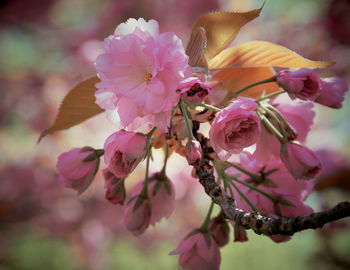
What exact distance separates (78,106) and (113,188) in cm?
13

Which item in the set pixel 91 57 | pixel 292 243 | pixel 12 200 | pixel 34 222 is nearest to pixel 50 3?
pixel 91 57

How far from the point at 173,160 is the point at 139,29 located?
1.77 metres

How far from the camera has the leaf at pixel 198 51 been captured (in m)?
0.40

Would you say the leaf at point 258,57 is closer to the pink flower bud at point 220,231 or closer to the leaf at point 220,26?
the leaf at point 220,26

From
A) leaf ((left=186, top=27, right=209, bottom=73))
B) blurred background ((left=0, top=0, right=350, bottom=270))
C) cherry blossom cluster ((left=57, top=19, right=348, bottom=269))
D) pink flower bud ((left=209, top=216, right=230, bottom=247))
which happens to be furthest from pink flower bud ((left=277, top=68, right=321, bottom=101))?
blurred background ((left=0, top=0, right=350, bottom=270))

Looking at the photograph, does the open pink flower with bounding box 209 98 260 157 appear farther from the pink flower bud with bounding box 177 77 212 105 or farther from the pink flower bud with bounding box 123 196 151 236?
the pink flower bud with bounding box 123 196 151 236

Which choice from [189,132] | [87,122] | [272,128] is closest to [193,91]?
[189,132]

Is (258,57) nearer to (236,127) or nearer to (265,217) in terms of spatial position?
(236,127)

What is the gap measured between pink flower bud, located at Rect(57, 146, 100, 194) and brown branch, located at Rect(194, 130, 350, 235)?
0.19 m

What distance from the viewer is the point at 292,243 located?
3.44 metres

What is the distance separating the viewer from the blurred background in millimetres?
1950

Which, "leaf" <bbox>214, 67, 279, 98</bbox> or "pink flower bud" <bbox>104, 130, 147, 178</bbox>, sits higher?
"pink flower bud" <bbox>104, 130, 147, 178</bbox>

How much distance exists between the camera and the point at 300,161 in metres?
0.43

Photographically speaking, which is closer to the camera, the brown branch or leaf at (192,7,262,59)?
the brown branch
